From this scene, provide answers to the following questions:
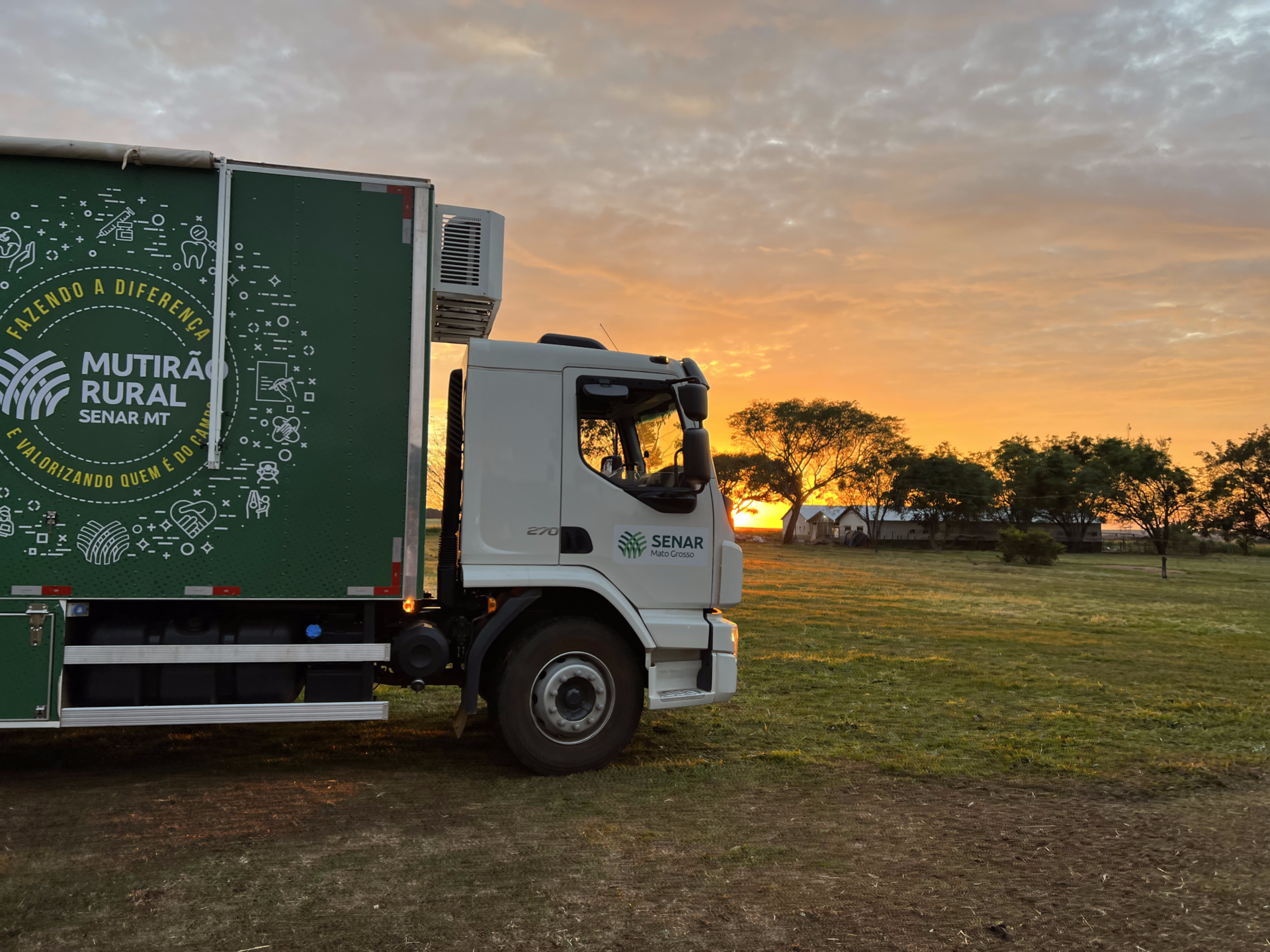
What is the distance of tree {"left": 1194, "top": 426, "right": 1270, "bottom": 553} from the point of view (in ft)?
217

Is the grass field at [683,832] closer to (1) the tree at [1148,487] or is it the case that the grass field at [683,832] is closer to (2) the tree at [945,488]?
(2) the tree at [945,488]

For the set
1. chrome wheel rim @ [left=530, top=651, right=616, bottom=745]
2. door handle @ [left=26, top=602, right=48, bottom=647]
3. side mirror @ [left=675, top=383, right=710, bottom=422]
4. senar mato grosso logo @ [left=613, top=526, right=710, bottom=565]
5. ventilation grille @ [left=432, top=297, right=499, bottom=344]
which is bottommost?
chrome wheel rim @ [left=530, top=651, right=616, bottom=745]

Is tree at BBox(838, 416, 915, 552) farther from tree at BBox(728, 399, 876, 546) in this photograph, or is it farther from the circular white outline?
the circular white outline

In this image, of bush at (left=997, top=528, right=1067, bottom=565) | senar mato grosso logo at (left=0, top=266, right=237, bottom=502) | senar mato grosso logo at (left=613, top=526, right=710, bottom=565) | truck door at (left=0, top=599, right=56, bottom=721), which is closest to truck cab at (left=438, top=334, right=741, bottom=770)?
senar mato grosso logo at (left=613, top=526, right=710, bottom=565)

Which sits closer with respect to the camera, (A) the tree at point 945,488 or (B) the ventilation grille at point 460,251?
(B) the ventilation grille at point 460,251

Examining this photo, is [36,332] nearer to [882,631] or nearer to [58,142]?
[58,142]

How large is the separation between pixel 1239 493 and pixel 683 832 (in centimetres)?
7925

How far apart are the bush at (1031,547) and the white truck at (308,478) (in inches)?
1668

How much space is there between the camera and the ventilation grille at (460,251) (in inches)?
238

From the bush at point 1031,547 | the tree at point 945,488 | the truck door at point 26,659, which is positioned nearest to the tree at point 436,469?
the truck door at point 26,659

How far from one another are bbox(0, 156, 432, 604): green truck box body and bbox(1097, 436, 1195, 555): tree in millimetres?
73915

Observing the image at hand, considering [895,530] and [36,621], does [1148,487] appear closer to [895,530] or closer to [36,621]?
[895,530]

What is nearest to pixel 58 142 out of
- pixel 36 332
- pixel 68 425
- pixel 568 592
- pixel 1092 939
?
pixel 36 332

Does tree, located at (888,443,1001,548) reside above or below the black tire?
above
